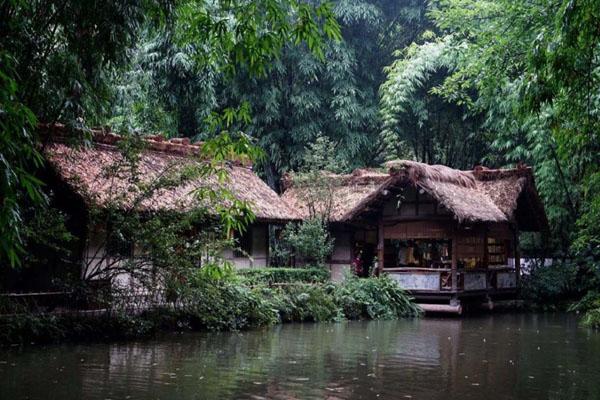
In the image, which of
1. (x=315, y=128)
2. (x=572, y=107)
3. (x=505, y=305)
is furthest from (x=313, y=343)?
(x=315, y=128)

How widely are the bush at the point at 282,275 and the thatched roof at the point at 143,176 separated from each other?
164cm

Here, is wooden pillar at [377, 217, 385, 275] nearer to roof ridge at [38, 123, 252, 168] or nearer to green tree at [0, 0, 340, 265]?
roof ridge at [38, 123, 252, 168]

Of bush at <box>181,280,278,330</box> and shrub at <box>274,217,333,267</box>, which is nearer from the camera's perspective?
bush at <box>181,280,278,330</box>

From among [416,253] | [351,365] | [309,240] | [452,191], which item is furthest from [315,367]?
[416,253]

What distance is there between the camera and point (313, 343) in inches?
539

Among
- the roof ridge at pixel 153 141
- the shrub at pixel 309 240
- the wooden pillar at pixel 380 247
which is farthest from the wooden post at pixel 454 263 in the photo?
the roof ridge at pixel 153 141

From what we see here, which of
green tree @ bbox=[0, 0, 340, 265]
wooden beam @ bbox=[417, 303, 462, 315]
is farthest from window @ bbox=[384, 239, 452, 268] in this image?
green tree @ bbox=[0, 0, 340, 265]

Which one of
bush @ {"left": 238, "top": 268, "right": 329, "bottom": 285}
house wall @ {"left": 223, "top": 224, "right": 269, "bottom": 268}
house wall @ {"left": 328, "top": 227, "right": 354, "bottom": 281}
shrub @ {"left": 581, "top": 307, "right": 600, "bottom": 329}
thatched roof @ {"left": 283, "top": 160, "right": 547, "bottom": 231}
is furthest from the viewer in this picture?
house wall @ {"left": 328, "top": 227, "right": 354, "bottom": 281}

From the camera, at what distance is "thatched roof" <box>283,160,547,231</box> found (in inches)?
806

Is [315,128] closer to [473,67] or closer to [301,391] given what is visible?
[473,67]

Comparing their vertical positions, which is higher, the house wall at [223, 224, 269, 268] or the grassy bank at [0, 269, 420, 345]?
the house wall at [223, 224, 269, 268]

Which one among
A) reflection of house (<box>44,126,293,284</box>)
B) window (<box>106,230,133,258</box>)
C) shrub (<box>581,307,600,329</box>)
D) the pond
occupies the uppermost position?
reflection of house (<box>44,126,293,284</box>)

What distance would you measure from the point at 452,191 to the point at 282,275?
5813 mm

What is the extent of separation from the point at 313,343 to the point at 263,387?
4885 millimetres
